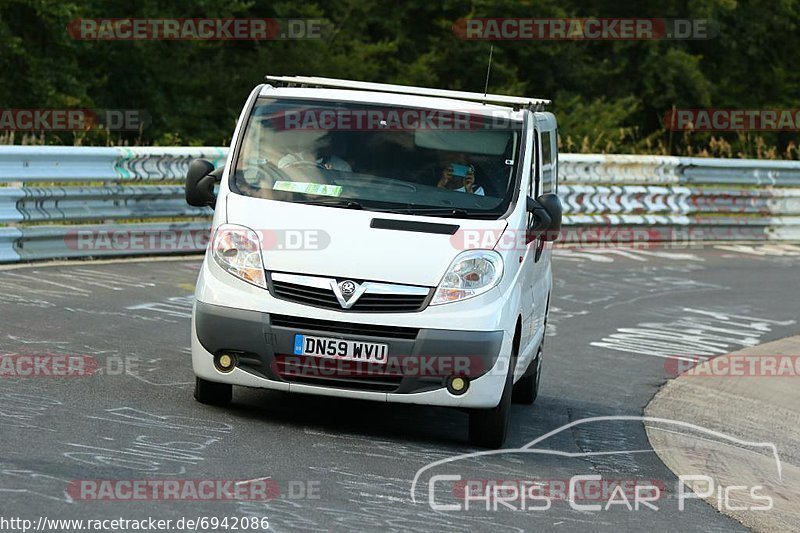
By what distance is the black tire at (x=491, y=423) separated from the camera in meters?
8.22

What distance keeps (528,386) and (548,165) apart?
148cm

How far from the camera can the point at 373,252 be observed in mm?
8039

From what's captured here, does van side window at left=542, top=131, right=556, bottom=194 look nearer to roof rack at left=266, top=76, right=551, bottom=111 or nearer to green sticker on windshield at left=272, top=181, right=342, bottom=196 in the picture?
roof rack at left=266, top=76, right=551, bottom=111

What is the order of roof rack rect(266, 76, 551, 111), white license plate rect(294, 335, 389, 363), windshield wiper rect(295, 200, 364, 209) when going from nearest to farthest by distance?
white license plate rect(294, 335, 389, 363) → windshield wiper rect(295, 200, 364, 209) → roof rack rect(266, 76, 551, 111)

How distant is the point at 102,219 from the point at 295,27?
2481 centimetres

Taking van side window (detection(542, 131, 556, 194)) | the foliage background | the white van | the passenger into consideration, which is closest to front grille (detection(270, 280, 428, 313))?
the white van

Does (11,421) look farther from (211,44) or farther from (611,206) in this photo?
(211,44)

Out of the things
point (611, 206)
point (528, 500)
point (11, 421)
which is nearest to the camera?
point (528, 500)

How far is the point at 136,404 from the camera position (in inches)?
332

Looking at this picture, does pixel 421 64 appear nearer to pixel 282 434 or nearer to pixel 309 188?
pixel 309 188

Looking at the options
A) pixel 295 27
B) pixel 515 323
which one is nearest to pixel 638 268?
pixel 515 323

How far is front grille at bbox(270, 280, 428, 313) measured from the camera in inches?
313

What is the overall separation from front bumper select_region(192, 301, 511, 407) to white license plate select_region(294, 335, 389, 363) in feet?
0.09

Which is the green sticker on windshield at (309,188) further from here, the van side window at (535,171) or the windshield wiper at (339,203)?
the van side window at (535,171)
